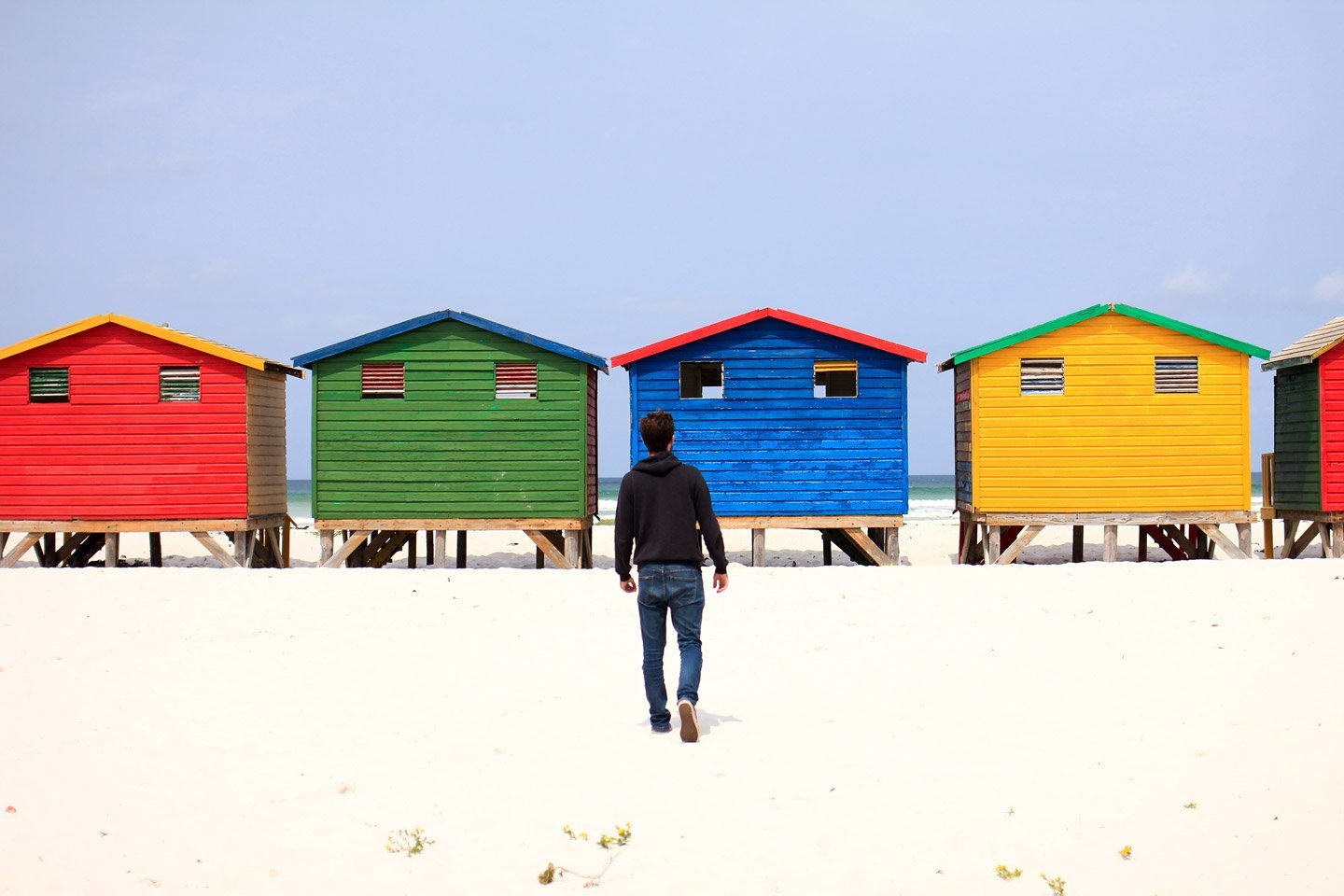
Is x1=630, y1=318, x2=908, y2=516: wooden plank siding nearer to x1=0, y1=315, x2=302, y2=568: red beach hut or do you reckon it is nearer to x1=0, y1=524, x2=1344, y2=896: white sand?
x1=0, y1=524, x2=1344, y2=896: white sand

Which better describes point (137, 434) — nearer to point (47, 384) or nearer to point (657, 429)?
point (47, 384)

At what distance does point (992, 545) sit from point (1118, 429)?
272 centimetres

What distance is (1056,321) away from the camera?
65.6 feet

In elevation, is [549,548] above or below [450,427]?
below

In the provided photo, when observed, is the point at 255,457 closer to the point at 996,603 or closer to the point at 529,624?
the point at 529,624

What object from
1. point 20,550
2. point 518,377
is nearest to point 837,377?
point 518,377

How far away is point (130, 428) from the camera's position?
20.4 m

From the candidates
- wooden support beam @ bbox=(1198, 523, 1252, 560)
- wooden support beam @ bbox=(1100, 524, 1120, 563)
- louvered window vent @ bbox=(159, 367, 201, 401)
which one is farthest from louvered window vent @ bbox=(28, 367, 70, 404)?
wooden support beam @ bbox=(1198, 523, 1252, 560)

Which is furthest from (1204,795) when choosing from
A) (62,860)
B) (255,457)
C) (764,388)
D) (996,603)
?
(255,457)

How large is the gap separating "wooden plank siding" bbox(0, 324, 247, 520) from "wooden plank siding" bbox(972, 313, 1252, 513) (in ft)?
39.8

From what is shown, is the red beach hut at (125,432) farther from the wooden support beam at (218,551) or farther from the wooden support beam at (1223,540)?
the wooden support beam at (1223,540)

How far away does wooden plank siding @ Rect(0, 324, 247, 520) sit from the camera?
2033 centimetres

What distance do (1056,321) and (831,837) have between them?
15.4 metres

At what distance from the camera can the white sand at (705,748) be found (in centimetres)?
584
